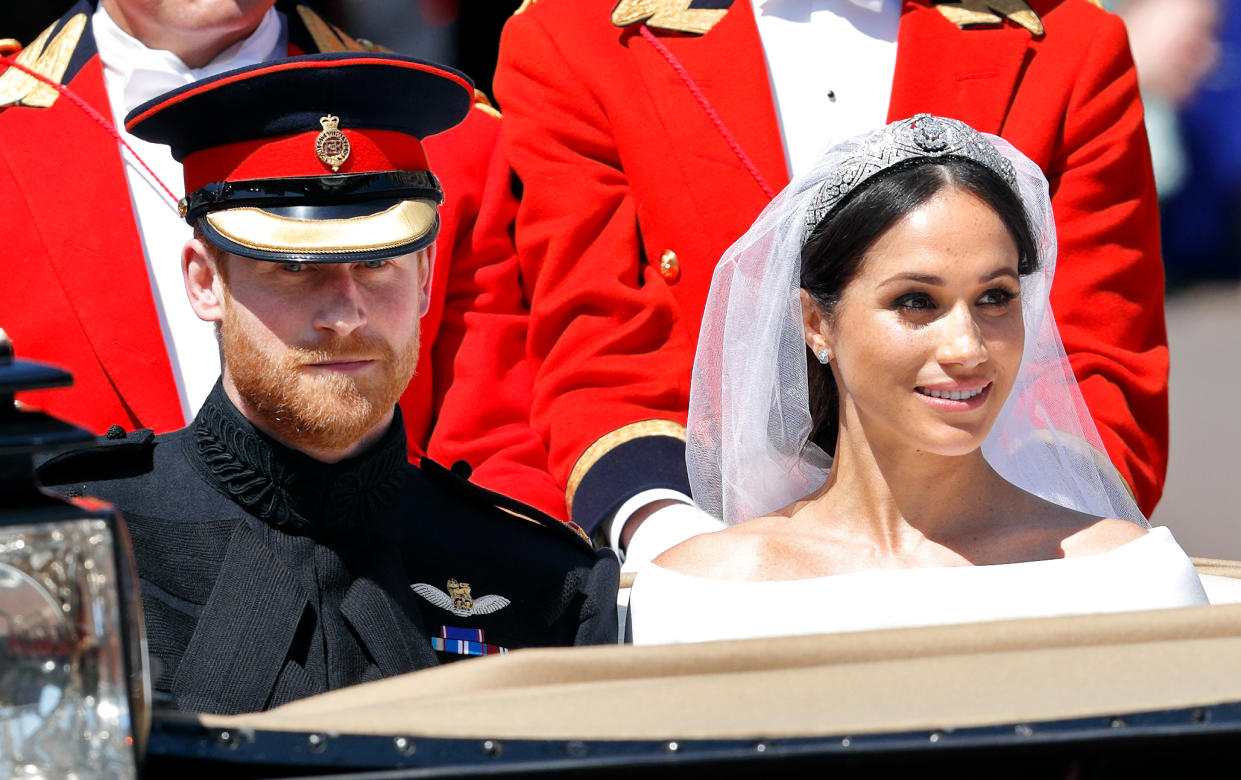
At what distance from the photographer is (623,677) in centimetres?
148

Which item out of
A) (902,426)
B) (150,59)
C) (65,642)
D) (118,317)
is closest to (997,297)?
(902,426)

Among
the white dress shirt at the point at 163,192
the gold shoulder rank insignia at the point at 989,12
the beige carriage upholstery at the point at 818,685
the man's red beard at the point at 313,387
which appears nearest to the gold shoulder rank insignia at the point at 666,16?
the gold shoulder rank insignia at the point at 989,12

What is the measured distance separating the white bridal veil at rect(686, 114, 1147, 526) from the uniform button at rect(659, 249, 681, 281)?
402mm

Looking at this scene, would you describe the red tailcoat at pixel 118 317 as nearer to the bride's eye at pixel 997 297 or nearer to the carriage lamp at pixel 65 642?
the bride's eye at pixel 997 297

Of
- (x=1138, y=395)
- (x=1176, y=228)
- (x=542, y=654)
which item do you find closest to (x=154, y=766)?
(x=542, y=654)

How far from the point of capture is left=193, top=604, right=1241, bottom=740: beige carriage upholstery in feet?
4.49

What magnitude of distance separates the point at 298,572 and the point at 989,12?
1.69m

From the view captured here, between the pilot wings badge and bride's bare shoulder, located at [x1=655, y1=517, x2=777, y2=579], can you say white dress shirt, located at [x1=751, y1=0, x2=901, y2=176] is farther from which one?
the pilot wings badge

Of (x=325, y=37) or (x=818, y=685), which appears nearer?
(x=818, y=685)

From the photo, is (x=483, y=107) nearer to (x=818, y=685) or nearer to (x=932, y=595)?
(x=932, y=595)

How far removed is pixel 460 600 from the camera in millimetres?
2207

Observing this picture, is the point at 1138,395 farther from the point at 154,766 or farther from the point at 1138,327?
the point at 154,766

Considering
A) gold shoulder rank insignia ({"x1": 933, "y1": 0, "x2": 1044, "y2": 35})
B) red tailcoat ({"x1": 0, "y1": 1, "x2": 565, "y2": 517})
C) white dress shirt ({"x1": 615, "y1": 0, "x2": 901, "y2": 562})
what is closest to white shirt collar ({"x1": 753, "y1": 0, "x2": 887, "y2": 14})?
white dress shirt ({"x1": 615, "y1": 0, "x2": 901, "y2": 562})

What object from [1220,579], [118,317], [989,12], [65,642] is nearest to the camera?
[65,642]
